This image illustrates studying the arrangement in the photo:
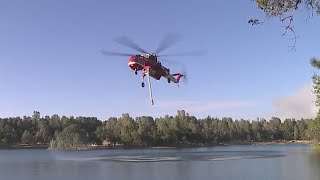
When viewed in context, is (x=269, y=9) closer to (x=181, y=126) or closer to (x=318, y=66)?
(x=318, y=66)

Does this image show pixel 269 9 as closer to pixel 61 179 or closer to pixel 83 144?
pixel 61 179

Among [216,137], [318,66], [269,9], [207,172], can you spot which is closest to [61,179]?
[207,172]

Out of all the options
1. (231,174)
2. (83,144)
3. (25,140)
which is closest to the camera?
(231,174)

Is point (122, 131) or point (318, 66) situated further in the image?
point (122, 131)

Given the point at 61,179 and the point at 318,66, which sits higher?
the point at 318,66

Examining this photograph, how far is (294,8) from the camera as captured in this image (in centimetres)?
995

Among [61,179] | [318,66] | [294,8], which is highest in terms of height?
[318,66]

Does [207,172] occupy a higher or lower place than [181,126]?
lower

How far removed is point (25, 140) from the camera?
183750 mm

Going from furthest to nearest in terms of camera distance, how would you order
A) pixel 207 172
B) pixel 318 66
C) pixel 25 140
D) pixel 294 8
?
pixel 25 140
pixel 207 172
pixel 318 66
pixel 294 8

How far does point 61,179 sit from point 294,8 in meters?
42.9

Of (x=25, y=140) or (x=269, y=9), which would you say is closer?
(x=269, y=9)

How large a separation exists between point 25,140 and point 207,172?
14321 cm

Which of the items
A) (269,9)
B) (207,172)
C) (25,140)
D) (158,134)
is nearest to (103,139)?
(158,134)
